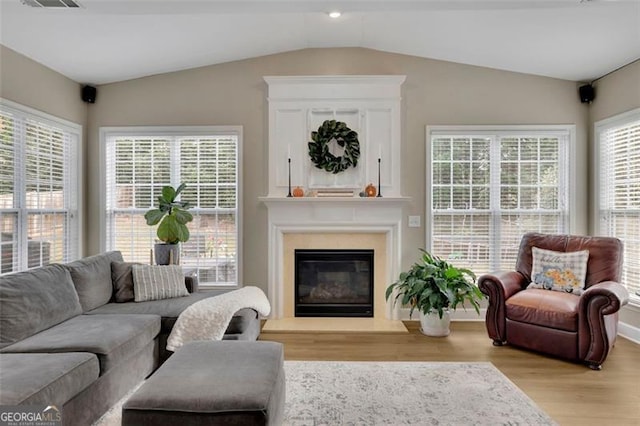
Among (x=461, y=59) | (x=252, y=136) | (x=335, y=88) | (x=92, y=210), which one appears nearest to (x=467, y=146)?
(x=461, y=59)

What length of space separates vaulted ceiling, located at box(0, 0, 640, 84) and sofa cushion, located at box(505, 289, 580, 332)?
2.29 metres

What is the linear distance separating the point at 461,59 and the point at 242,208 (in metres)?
2.97

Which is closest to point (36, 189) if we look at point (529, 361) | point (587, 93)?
point (529, 361)

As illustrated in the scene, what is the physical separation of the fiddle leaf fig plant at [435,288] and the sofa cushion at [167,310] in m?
1.63

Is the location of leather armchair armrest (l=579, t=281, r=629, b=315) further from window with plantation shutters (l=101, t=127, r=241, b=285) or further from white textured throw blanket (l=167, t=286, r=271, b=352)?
window with plantation shutters (l=101, t=127, r=241, b=285)

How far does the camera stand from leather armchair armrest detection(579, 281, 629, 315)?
2949mm

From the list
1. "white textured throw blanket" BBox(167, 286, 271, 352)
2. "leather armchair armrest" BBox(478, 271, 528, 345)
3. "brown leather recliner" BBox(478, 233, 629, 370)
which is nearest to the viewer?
"white textured throw blanket" BBox(167, 286, 271, 352)

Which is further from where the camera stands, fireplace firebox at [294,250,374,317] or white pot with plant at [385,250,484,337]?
fireplace firebox at [294,250,374,317]

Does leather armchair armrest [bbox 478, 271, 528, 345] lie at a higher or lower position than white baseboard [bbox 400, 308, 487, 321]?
higher

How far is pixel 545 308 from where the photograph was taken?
128 inches

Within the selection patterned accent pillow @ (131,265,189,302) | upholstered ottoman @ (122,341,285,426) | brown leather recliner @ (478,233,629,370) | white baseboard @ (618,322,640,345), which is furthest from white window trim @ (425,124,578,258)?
upholstered ottoman @ (122,341,285,426)

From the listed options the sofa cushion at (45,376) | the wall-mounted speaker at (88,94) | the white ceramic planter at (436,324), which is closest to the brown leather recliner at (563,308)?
the white ceramic planter at (436,324)

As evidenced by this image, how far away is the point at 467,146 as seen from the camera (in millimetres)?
4398

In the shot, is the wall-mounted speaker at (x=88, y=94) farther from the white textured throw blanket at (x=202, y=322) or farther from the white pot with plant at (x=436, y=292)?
the white pot with plant at (x=436, y=292)
